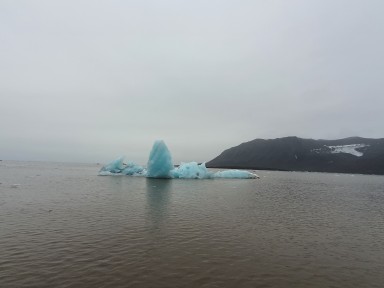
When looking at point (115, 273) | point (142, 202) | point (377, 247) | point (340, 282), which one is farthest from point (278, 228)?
point (142, 202)

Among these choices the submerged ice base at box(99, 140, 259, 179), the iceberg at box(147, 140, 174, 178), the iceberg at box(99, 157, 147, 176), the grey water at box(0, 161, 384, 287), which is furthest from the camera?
the iceberg at box(99, 157, 147, 176)

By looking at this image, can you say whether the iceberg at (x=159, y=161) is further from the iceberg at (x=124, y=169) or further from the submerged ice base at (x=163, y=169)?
the iceberg at (x=124, y=169)

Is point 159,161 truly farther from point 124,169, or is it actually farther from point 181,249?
point 181,249

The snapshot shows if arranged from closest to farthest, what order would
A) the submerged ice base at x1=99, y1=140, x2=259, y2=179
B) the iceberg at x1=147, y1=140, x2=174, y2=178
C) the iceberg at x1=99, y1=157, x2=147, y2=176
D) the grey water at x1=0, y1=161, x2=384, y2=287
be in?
the grey water at x1=0, y1=161, x2=384, y2=287, the iceberg at x1=147, y1=140, x2=174, y2=178, the submerged ice base at x1=99, y1=140, x2=259, y2=179, the iceberg at x1=99, y1=157, x2=147, y2=176

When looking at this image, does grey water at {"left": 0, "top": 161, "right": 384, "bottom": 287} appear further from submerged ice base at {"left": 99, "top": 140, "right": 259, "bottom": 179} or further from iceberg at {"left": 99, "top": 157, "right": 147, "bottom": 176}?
iceberg at {"left": 99, "top": 157, "right": 147, "bottom": 176}

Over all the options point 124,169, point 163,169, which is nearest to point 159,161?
point 163,169

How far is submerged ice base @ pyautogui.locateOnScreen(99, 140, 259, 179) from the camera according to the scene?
217ft

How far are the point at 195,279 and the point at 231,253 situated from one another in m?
4.14

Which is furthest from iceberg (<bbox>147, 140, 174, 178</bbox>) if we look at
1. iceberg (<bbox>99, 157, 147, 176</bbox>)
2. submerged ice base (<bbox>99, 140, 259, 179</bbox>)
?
iceberg (<bbox>99, 157, 147, 176</bbox>)

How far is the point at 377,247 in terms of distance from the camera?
58.9ft

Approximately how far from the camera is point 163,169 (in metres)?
70.3

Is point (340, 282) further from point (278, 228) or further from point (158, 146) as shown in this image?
point (158, 146)

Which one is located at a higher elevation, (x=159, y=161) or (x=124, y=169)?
(x=159, y=161)

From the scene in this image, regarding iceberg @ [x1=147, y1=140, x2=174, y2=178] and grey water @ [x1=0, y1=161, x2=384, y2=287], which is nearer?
grey water @ [x1=0, y1=161, x2=384, y2=287]
